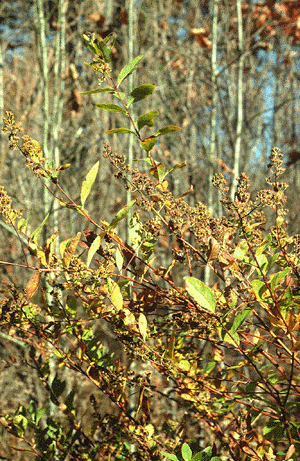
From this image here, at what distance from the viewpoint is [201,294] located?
71 centimetres

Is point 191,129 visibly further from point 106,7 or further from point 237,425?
point 237,425

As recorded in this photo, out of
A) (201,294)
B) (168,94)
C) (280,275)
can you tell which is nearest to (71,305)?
(201,294)

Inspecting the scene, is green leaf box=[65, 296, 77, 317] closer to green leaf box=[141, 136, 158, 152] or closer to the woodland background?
green leaf box=[141, 136, 158, 152]

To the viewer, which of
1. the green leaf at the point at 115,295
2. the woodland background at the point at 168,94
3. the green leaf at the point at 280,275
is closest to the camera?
the green leaf at the point at 280,275

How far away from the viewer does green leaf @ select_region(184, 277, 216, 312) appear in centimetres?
69

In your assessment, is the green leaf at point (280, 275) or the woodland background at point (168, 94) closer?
the green leaf at point (280, 275)

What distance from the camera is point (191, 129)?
3109mm

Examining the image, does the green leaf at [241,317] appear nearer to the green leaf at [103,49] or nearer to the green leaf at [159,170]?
the green leaf at [159,170]

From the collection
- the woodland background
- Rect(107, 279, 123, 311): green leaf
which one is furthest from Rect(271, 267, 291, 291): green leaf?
the woodland background

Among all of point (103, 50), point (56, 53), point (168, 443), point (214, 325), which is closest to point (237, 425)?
point (168, 443)

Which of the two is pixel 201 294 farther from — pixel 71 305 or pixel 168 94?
pixel 168 94

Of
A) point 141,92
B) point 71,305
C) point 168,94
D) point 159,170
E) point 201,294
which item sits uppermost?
point 168,94

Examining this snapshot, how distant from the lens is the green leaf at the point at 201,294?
0.69 m

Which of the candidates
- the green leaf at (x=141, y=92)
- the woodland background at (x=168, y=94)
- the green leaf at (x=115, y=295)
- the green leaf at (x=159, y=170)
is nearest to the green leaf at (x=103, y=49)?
the green leaf at (x=141, y=92)
